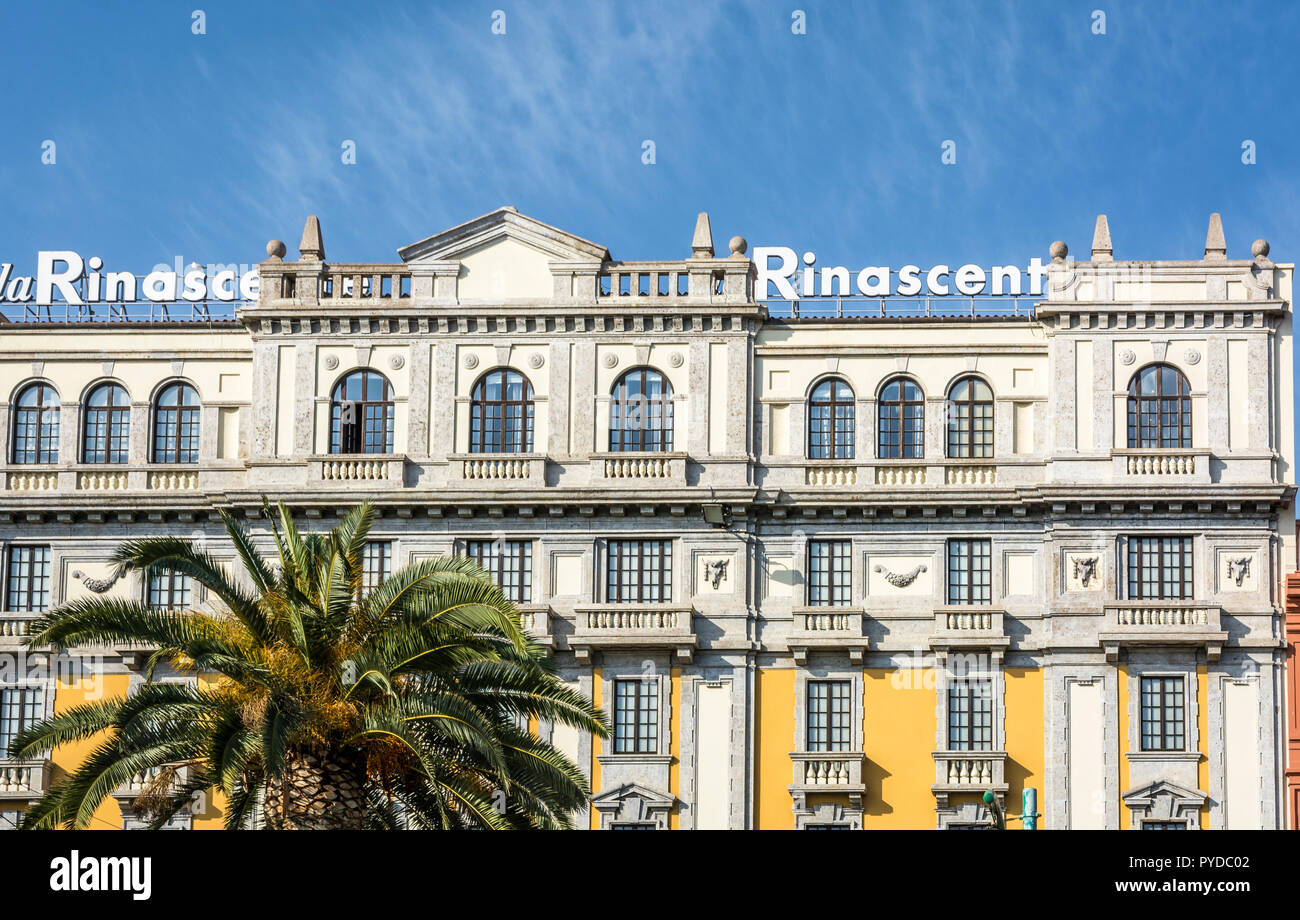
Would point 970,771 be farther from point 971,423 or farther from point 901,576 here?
point 971,423

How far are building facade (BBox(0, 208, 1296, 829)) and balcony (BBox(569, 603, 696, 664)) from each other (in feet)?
0.43

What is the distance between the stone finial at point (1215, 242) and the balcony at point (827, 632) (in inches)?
574

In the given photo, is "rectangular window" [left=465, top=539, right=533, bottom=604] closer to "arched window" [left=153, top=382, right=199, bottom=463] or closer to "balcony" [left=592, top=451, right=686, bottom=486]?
"balcony" [left=592, top=451, right=686, bottom=486]

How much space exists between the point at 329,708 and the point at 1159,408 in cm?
2946

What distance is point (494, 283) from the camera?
5862 cm

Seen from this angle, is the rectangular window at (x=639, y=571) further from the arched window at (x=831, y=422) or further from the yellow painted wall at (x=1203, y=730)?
the yellow painted wall at (x=1203, y=730)

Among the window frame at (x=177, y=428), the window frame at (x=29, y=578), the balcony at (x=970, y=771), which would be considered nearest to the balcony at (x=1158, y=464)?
the balcony at (x=970, y=771)

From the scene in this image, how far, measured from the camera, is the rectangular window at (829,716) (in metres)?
55.2

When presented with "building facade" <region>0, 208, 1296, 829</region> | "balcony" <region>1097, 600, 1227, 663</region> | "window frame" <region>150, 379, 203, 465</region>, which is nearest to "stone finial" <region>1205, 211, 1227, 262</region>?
"building facade" <region>0, 208, 1296, 829</region>

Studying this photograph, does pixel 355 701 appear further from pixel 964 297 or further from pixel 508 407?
pixel 964 297

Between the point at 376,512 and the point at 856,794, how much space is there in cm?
1556

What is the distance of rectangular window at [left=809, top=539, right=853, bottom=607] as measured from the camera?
185 feet
